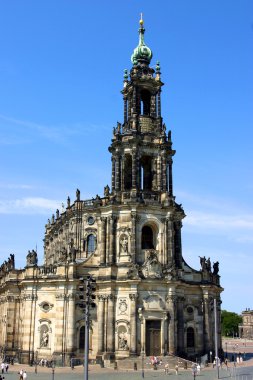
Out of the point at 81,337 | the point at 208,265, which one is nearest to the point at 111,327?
the point at 81,337

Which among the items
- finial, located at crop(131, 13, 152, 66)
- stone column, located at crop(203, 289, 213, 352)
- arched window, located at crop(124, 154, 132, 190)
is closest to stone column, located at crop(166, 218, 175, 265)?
stone column, located at crop(203, 289, 213, 352)

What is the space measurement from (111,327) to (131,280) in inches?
202

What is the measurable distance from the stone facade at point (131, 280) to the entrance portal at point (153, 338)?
0.32 feet

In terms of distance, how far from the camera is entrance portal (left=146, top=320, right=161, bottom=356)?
175 ft

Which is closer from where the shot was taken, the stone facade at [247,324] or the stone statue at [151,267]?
the stone statue at [151,267]

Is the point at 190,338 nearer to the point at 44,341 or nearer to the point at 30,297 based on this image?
the point at 44,341

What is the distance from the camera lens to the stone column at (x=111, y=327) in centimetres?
5325

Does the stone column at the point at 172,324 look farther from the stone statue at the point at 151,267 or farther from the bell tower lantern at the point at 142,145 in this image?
the bell tower lantern at the point at 142,145

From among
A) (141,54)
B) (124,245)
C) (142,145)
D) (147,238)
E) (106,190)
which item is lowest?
(124,245)

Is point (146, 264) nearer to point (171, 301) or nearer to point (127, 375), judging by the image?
point (171, 301)

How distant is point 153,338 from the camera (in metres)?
53.8

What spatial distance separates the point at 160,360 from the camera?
5156 centimetres

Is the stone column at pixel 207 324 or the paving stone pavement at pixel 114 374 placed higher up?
the stone column at pixel 207 324

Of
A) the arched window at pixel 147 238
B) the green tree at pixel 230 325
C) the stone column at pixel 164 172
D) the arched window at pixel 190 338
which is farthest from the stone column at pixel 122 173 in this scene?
the green tree at pixel 230 325
